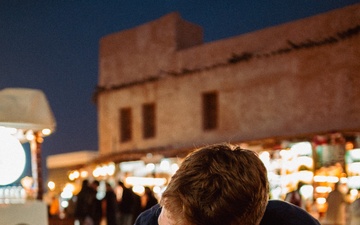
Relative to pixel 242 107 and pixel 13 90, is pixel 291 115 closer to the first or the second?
pixel 242 107

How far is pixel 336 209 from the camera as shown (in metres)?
10.5

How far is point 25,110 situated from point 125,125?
44.2 feet

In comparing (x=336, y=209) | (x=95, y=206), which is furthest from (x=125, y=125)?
(x=336, y=209)

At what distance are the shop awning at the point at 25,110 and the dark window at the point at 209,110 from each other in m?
10.9

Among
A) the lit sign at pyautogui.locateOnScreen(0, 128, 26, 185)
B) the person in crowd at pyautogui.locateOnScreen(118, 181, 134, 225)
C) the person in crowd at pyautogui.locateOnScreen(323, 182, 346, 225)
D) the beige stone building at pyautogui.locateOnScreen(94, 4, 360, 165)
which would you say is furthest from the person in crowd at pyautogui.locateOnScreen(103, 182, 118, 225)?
the lit sign at pyautogui.locateOnScreen(0, 128, 26, 185)

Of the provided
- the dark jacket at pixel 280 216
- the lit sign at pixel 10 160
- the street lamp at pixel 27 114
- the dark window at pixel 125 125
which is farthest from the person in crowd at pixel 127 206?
the dark jacket at pixel 280 216

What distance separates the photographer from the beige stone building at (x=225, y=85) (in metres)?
14.8

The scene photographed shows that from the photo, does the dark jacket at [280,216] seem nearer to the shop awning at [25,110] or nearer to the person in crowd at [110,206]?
the shop awning at [25,110]

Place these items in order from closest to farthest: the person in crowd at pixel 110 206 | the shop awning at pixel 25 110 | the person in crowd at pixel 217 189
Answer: the person in crowd at pixel 217 189, the shop awning at pixel 25 110, the person in crowd at pixel 110 206

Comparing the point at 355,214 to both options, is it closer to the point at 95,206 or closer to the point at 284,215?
the point at 284,215

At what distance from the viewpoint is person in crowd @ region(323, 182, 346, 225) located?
10445mm

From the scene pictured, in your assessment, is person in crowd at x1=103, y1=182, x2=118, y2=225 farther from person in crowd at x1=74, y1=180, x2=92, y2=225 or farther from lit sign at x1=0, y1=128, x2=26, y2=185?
lit sign at x1=0, y1=128, x2=26, y2=185

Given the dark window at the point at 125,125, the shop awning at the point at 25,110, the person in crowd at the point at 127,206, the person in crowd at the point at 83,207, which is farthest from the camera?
the dark window at the point at 125,125

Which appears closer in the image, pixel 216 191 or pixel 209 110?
pixel 216 191
